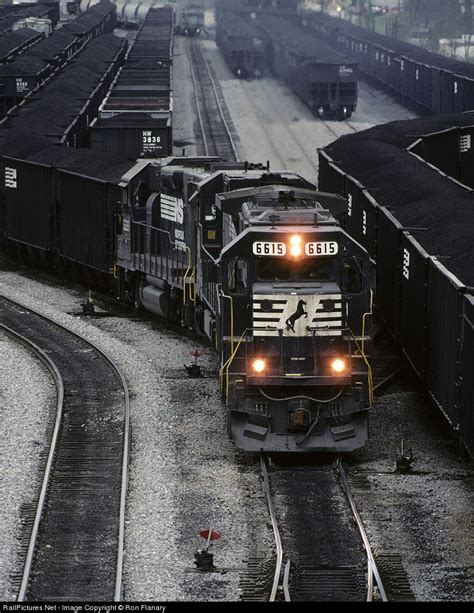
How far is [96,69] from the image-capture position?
64.3 metres

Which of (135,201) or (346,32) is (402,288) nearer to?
(135,201)

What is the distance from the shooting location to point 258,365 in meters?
18.8

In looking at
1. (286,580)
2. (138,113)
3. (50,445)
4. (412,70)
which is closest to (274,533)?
(286,580)

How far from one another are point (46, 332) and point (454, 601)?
651 inches

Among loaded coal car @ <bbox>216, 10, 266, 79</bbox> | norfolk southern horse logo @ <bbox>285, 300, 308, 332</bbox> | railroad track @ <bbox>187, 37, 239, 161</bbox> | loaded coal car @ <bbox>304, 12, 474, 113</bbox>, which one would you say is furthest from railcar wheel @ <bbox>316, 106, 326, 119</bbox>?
norfolk southern horse logo @ <bbox>285, 300, 308, 332</bbox>

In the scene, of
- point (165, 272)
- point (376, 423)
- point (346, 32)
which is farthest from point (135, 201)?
point (346, 32)

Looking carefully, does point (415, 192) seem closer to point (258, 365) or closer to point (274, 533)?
point (258, 365)

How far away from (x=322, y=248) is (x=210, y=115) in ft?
180

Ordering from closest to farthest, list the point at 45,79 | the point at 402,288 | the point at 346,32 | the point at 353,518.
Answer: the point at 353,518 < the point at 402,288 < the point at 45,79 < the point at 346,32

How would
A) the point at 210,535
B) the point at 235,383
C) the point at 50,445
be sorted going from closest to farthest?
the point at 210,535
the point at 235,383
the point at 50,445

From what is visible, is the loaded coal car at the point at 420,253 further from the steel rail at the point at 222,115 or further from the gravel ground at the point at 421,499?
the steel rail at the point at 222,115

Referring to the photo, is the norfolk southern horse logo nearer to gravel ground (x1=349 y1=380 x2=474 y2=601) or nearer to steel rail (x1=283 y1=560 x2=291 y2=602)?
gravel ground (x1=349 y1=380 x2=474 y2=601)

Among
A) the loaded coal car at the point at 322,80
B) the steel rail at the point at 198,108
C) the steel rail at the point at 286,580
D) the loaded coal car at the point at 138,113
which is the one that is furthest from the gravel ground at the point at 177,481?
the loaded coal car at the point at 322,80

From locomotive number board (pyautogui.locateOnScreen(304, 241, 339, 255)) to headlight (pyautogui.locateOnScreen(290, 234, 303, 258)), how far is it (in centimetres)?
8
